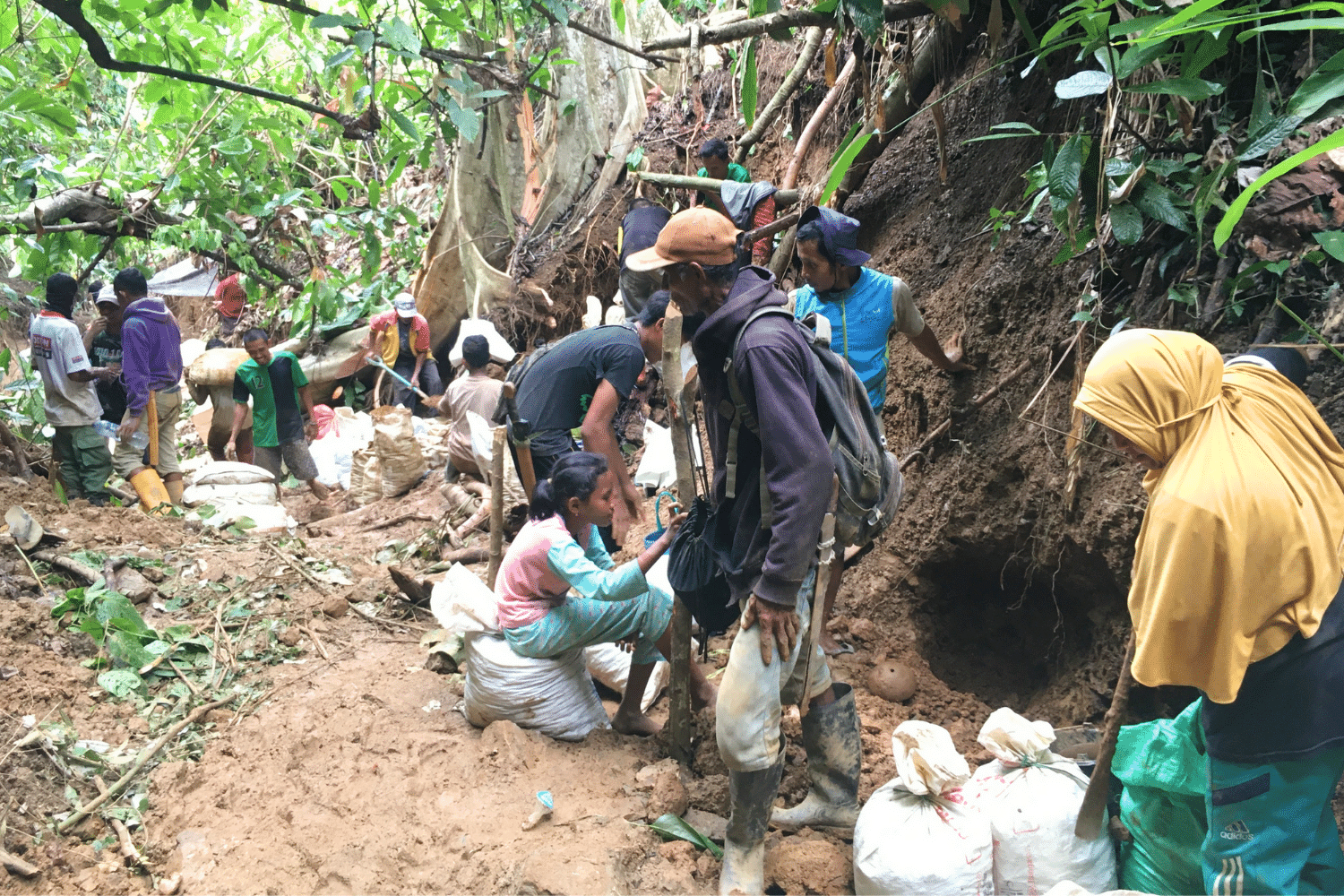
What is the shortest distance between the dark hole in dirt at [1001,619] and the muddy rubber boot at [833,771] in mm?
1246

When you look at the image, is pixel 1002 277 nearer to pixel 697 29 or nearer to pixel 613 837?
pixel 697 29

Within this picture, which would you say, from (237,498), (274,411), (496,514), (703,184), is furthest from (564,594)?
(274,411)

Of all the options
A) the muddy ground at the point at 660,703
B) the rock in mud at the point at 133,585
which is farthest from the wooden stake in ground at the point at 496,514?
the rock in mud at the point at 133,585

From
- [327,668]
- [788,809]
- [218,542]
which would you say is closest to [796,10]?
[788,809]

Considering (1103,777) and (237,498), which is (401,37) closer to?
(1103,777)

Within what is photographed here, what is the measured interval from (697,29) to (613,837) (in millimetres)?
3859

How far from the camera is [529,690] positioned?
11.3ft

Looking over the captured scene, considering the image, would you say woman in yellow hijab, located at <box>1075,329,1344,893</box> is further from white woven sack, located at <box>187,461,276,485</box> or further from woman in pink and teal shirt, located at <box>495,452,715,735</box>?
white woven sack, located at <box>187,461,276,485</box>

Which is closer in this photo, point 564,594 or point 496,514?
point 564,594

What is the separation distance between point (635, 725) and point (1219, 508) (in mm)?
2500

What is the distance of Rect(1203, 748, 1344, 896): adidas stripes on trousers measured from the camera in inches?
73.7

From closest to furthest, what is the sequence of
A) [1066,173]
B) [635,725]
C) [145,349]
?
1. [1066,173]
2. [635,725]
3. [145,349]

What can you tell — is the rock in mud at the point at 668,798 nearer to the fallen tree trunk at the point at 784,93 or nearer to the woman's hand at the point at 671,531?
the woman's hand at the point at 671,531

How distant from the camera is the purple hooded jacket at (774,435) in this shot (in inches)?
90.4
